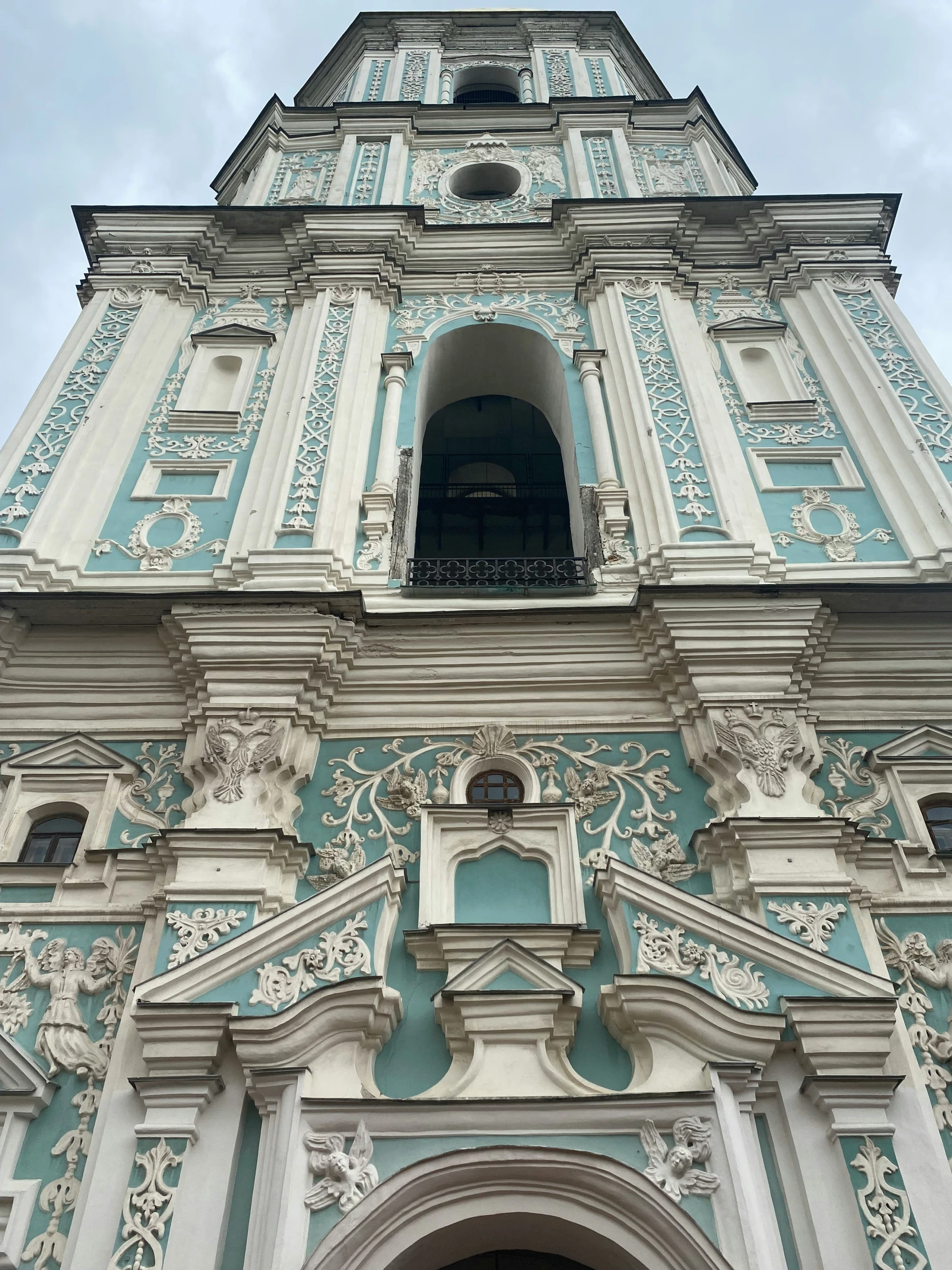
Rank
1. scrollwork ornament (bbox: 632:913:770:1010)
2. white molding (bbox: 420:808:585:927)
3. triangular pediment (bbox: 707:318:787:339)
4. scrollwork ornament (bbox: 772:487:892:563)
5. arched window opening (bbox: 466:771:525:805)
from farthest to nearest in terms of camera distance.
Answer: triangular pediment (bbox: 707:318:787:339), scrollwork ornament (bbox: 772:487:892:563), arched window opening (bbox: 466:771:525:805), white molding (bbox: 420:808:585:927), scrollwork ornament (bbox: 632:913:770:1010)

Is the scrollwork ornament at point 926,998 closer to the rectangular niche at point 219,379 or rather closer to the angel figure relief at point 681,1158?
the angel figure relief at point 681,1158

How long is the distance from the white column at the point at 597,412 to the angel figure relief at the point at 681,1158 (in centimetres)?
516

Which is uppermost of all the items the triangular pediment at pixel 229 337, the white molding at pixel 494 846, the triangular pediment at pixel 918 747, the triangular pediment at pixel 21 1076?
the triangular pediment at pixel 229 337

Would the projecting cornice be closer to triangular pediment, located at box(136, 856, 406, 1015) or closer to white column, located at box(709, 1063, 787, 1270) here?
triangular pediment, located at box(136, 856, 406, 1015)

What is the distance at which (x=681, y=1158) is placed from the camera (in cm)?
506

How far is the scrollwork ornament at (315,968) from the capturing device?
224 inches

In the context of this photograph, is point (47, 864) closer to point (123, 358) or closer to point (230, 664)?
point (230, 664)

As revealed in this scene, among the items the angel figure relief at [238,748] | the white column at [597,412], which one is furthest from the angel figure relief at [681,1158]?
the white column at [597,412]

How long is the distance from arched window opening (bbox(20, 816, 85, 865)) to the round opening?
977cm

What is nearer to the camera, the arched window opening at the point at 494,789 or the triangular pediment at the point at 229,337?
the arched window opening at the point at 494,789

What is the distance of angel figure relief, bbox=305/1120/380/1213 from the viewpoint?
16.5 feet

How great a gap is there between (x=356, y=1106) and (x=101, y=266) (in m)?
9.56

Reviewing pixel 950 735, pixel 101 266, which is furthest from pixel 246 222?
pixel 950 735

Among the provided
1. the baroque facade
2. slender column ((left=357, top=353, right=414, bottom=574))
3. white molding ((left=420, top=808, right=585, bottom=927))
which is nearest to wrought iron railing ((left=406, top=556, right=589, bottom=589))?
the baroque facade
